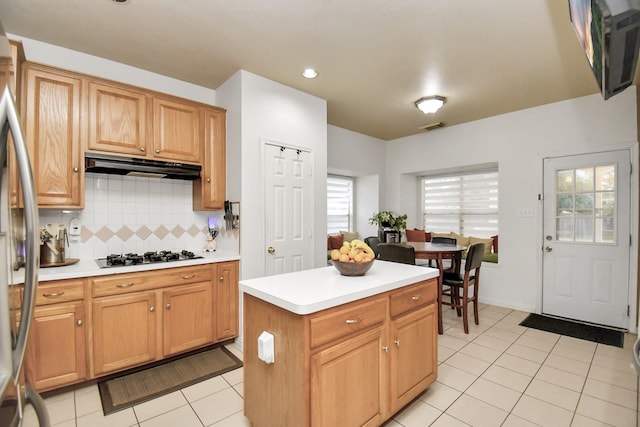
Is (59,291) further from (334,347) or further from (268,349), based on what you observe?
(334,347)

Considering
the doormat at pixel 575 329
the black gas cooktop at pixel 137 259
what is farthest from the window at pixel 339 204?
the doormat at pixel 575 329

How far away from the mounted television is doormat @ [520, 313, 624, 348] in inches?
105

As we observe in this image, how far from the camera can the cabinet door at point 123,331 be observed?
2223mm

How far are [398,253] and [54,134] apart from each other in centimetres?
317

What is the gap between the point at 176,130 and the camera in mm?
2855

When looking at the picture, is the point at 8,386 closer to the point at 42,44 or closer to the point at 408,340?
the point at 408,340

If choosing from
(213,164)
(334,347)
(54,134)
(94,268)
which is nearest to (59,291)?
(94,268)

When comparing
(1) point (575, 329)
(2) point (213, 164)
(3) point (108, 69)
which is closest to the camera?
(3) point (108, 69)

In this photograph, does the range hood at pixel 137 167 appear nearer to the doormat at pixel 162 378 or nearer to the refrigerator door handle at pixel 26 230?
the doormat at pixel 162 378

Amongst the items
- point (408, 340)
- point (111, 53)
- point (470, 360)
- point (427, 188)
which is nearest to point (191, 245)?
point (111, 53)

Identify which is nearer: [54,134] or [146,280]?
[54,134]

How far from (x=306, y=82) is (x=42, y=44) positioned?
2202 mm

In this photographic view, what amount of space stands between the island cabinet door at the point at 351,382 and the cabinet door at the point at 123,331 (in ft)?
5.66

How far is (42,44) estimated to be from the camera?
2.41m
